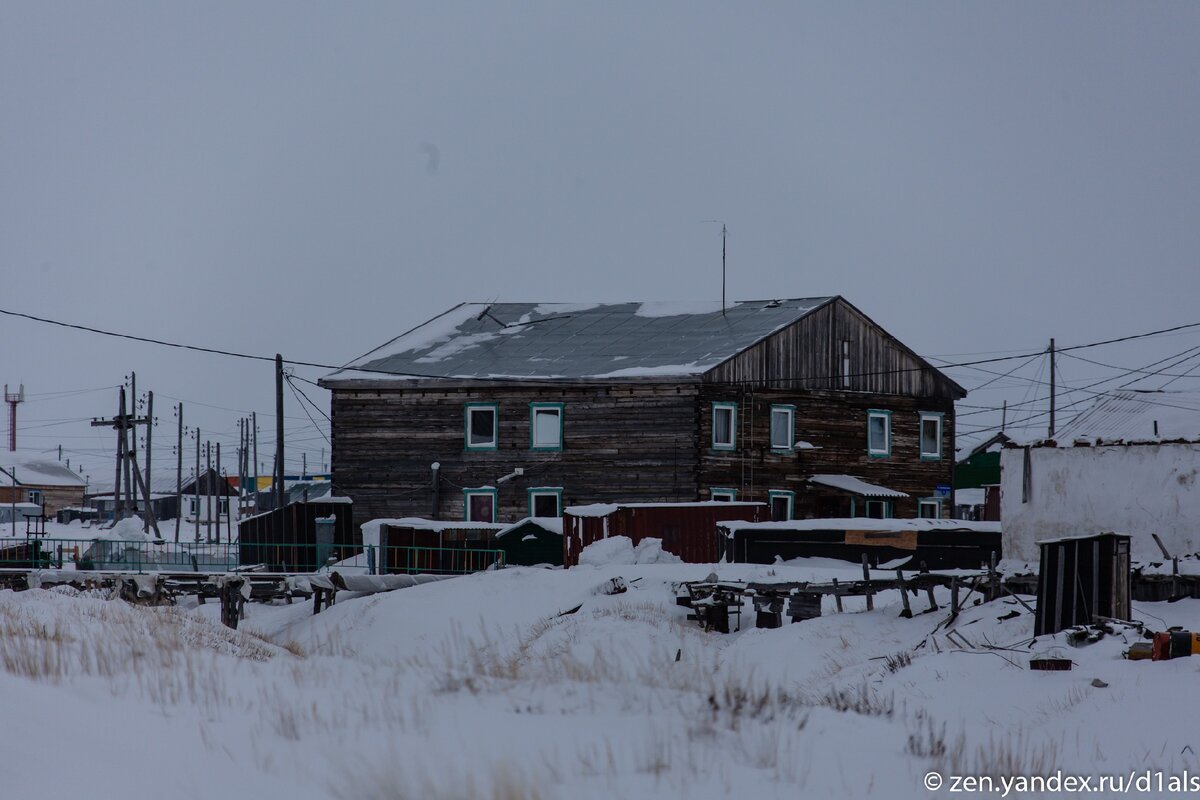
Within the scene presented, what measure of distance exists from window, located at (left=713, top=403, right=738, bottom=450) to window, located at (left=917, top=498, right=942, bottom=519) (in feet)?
28.7

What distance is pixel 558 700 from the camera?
9.74 meters

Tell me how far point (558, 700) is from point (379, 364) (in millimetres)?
32979

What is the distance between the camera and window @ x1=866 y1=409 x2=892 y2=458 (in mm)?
42656

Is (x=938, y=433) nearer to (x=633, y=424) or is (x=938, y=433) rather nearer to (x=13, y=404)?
(x=633, y=424)

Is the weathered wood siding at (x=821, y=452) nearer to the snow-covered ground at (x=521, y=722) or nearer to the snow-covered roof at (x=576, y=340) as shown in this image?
the snow-covered roof at (x=576, y=340)

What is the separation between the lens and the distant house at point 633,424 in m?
38.4

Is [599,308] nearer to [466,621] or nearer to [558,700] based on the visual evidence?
[466,621]

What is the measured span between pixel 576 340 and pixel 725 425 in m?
6.99

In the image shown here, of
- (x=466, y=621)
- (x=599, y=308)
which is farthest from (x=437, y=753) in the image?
(x=599, y=308)

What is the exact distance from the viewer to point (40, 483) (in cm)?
9812

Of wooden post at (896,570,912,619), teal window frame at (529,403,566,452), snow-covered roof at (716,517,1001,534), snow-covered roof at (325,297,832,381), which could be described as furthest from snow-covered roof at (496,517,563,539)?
wooden post at (896,570,912,619)

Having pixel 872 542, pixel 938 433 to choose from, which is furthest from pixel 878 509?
pixel 872 542

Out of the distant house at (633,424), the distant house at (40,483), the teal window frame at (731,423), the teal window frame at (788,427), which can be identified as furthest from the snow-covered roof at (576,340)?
the distant house at (40,483)

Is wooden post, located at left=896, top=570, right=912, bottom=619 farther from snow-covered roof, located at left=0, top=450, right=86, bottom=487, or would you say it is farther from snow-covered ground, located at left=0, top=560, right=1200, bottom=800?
snow-covered roof, located at left=0, top=450, right=86, bottom=487
